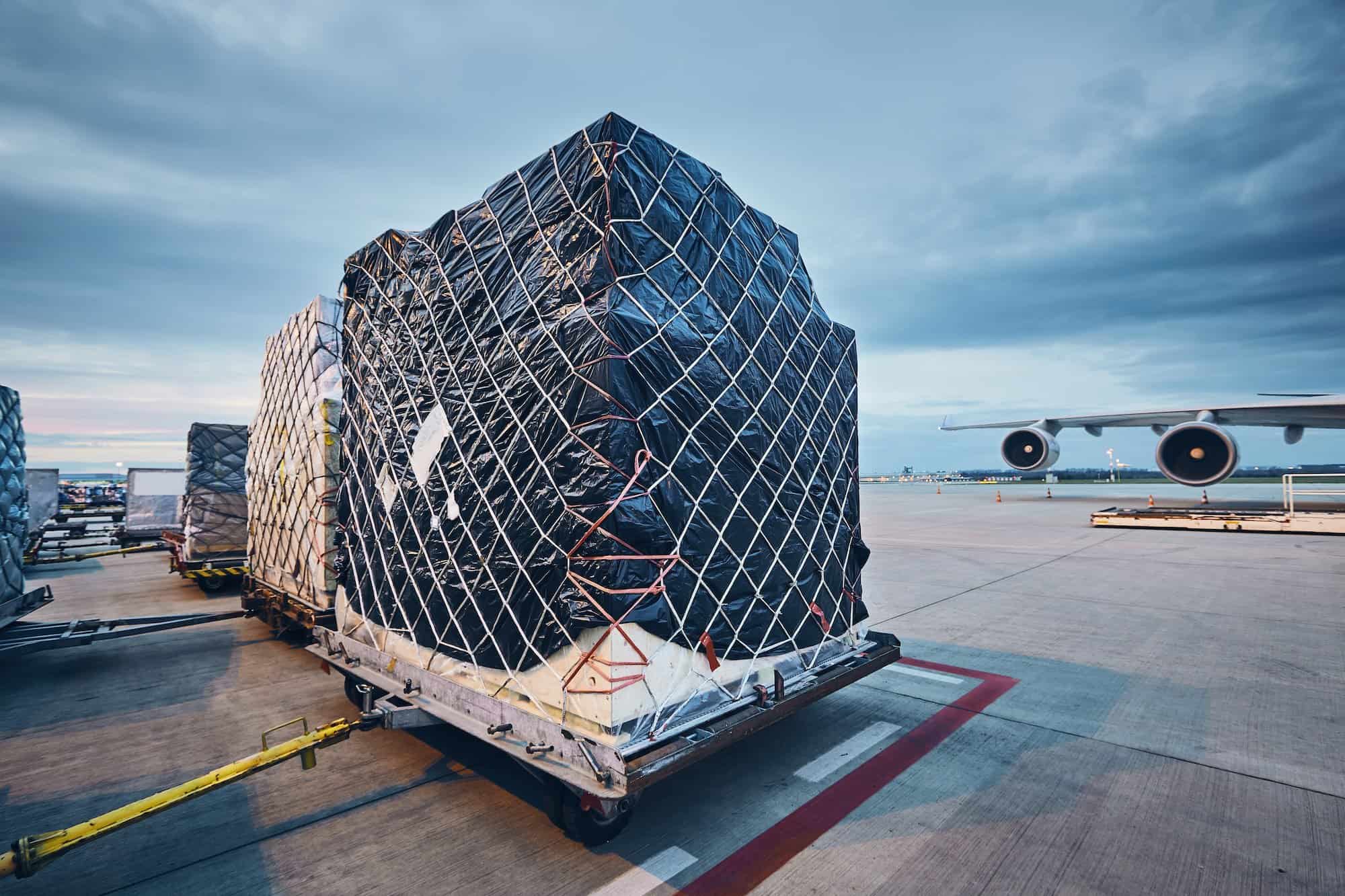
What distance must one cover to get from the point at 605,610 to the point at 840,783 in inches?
74.4

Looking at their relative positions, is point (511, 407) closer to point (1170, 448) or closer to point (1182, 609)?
point (1182, 609)

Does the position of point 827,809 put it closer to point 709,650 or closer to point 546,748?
point 709,650

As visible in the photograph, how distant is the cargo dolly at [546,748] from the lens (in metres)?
2.38

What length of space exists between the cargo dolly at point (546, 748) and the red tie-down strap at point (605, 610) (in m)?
0.25

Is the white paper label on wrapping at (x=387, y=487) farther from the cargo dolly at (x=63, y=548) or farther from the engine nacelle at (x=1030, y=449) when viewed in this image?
the engine nacelle at (x=1030, y=449)

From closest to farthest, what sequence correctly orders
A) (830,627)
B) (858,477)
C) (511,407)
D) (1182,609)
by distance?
1. (511,407)
2. (830,627)
3. (858,477)
4. (1182,609)

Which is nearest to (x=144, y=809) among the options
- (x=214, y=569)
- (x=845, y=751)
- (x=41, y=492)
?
(x=845, y=751)

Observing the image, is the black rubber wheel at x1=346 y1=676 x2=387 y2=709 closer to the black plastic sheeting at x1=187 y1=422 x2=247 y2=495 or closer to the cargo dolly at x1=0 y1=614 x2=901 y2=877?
the cargo dolly at x1=0 y1=614 x2=901 y2=877

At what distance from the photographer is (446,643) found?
3.42 metres

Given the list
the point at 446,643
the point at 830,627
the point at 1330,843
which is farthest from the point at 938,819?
the point at 446,643

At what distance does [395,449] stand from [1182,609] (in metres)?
8.88

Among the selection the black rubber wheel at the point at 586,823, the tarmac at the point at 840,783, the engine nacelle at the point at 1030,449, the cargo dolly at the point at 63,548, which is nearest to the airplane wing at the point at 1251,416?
the engine nacelle at the point at 1030,449

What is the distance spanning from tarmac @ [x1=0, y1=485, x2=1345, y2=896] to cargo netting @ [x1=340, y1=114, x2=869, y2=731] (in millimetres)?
683

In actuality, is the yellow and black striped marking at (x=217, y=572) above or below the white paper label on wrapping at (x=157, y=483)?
below
